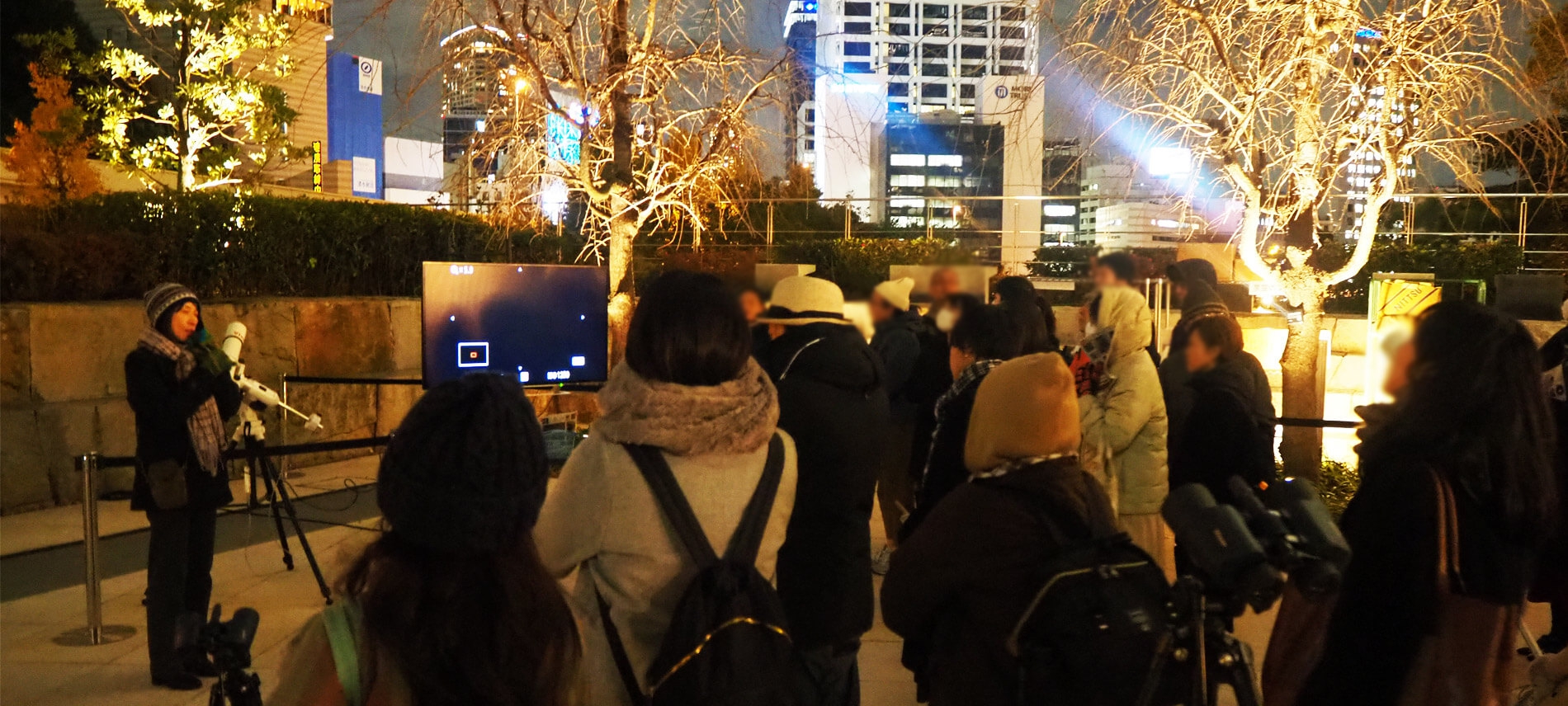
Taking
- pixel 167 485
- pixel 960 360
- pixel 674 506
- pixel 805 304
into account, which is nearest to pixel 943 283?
pixel 674 506

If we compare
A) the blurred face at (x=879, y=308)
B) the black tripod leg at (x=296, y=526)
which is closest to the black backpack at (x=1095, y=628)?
the blurred face at (x=879, y=308)

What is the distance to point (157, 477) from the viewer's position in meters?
4.96

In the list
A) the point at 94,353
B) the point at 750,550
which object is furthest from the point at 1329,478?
the point at 94,353

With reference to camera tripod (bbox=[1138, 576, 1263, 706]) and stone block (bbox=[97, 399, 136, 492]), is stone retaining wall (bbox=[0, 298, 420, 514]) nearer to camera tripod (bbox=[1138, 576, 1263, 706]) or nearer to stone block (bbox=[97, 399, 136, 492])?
stone block (bbox=[97, 399, 136, 492])

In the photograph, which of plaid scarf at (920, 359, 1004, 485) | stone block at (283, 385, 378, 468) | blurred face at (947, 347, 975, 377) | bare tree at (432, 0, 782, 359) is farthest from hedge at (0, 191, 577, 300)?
plaid scarf at (920, 359, 1004, 485)

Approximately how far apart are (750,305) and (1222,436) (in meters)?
2.39

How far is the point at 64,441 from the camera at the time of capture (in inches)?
351

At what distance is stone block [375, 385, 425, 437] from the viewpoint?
11516mm

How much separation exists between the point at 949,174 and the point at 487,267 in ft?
11.5

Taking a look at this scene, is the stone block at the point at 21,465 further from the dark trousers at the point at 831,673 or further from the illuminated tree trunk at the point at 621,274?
the dark trousers at the point at 831,673

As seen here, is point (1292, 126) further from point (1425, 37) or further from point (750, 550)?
point (750, 550)

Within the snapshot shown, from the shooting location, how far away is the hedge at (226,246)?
9562mm

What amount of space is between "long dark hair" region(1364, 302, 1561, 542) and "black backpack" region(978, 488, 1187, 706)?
667 millimetres

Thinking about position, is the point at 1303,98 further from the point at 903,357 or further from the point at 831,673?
the point at 831,673
